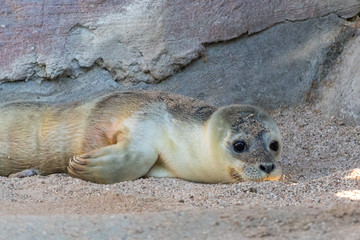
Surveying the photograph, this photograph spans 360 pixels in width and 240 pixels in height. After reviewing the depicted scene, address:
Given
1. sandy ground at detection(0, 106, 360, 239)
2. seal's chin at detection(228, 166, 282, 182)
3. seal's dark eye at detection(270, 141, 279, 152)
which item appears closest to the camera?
sandy ground at detection(0, 106, 360, 239)

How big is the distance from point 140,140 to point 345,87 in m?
2.25

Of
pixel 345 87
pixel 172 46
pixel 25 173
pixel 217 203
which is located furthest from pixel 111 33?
pixel 217 203

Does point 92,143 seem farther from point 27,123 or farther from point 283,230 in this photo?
point 283,230

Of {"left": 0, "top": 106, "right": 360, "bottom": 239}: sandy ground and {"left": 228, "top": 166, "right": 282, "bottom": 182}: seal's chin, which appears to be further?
{"left": 228, "top": 166, "right": 282, "bottom": 182}: seal's chin

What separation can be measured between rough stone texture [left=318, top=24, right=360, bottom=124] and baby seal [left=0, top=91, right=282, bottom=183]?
130 cm

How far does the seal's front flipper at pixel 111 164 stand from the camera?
4.91 metres

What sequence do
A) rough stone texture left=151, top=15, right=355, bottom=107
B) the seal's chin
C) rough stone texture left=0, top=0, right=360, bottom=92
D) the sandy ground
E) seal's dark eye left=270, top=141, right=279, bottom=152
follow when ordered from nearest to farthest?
the sandy ground
the seal's chin
seal's dark eye left=270, top=141, right=279, bottom=152
rough stone texture left=0, top=0, right=360, bottom=92
rough stone texture left=151, top=15, right=355, bottom=107

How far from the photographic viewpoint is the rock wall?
638 centimetres

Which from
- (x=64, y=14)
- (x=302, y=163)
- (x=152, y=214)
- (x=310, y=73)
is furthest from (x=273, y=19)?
(x=152, y=214)

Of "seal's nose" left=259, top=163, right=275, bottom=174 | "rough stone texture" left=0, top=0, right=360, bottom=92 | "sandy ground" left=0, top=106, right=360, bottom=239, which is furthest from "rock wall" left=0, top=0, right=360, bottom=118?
"seal's nose" left=259, top=163, right=275, bottom=174

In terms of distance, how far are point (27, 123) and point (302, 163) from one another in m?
2.27

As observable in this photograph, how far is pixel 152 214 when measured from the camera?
3.52 meters

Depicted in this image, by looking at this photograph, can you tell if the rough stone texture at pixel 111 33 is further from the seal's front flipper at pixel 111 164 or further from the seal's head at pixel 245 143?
the seal's front flipper at pixel 111 164

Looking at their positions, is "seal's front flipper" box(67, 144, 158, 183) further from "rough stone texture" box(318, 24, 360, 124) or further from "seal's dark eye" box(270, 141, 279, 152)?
"rough stone texture" box(318, 24, 360, 124)
